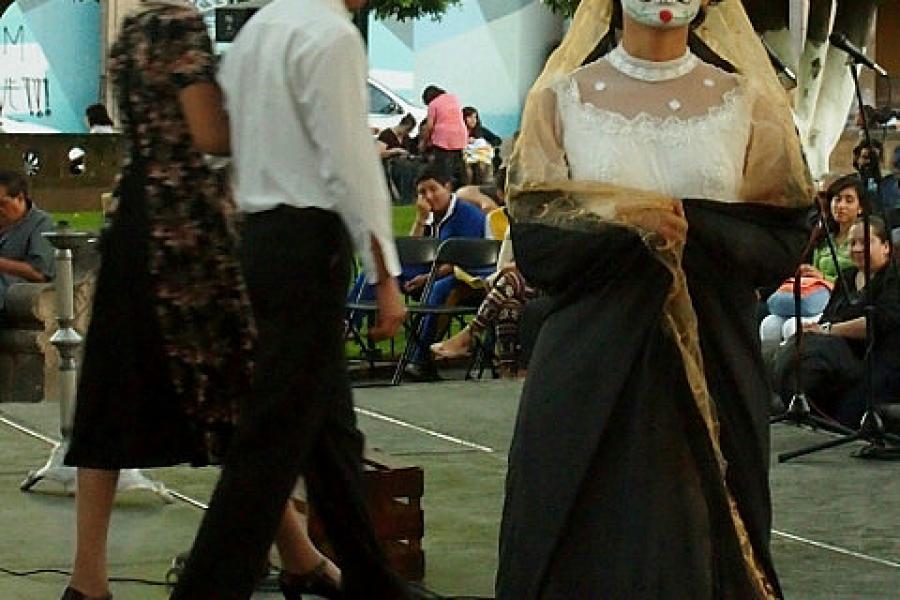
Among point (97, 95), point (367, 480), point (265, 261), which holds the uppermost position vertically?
point (265, 261)

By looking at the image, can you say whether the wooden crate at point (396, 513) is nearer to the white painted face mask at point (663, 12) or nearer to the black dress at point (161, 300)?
the black dress at point (161, 300)

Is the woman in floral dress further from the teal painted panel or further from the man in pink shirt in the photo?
the teal painted panel

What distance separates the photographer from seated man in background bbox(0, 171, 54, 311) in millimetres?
12500

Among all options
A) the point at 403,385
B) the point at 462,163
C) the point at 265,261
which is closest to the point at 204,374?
the point at 265,261

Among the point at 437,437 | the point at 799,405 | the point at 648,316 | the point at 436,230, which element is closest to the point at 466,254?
the point at 436,230

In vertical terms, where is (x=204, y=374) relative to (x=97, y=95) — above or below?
above

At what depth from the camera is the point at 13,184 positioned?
40.3ft

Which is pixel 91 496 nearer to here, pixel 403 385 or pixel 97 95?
pixel 403 385

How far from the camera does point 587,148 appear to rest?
5.05 metres

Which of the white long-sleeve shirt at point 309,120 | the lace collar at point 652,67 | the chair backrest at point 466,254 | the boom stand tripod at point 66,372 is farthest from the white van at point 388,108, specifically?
the lace collar at point 652,67

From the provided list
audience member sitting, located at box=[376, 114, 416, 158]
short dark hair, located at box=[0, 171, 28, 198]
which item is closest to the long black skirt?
short dark hair, located at box=[0, 171, 28, 198]

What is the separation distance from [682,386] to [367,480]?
175cm

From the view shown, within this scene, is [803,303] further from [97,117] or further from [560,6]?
[560,6]

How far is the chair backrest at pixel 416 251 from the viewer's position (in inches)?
551
